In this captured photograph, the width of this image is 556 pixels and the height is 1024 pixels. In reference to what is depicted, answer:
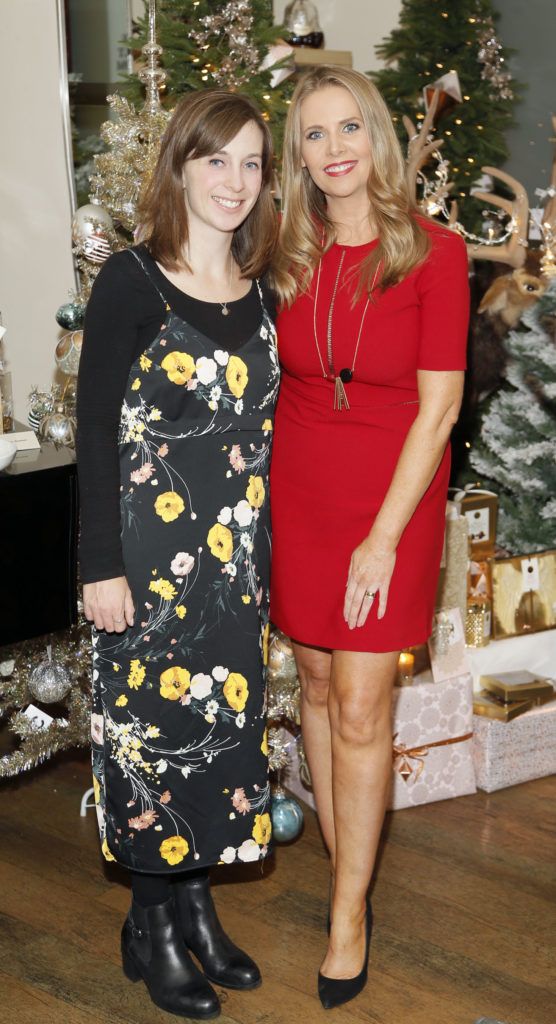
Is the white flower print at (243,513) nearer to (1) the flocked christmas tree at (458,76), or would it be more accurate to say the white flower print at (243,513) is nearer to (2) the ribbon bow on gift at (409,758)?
(2) the ribbon bow on gift at (409,758)

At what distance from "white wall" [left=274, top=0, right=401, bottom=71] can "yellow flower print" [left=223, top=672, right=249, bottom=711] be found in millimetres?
3826

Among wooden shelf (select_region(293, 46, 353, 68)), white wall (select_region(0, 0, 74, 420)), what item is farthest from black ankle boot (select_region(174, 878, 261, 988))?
wooden shelf (select_region(293, 46, 353, 68))

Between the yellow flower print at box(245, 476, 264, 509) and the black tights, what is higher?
the yellow flower print at box(245, 476, 264, 509)

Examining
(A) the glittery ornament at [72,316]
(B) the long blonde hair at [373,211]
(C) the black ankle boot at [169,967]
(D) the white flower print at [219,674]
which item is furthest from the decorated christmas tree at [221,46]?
(C) the black ankle boot at [169,967]

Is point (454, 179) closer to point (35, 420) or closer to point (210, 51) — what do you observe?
point (210, 51)

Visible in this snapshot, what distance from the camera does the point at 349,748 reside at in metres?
2.11

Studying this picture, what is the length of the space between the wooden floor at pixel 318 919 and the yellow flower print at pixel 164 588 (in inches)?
33.0

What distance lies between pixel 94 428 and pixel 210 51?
4.69 feet

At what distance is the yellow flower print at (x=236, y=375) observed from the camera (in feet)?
6.40

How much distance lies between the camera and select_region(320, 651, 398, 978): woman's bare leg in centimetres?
208

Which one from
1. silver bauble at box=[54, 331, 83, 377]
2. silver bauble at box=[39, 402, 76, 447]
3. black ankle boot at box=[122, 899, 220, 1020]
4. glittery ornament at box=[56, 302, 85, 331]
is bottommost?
black ankle boot at box=[122, 899, 220, 1020]

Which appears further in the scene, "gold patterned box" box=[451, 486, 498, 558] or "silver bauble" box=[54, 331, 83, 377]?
"gold patterned box" box=[451, 486, 498, 558]

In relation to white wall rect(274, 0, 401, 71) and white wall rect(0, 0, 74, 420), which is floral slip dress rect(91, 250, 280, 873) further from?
white wall rect(274, 0, 401, 71)

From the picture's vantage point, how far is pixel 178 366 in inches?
74.5
